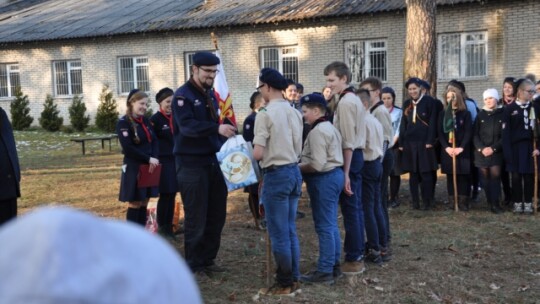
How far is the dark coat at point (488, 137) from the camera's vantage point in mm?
8969

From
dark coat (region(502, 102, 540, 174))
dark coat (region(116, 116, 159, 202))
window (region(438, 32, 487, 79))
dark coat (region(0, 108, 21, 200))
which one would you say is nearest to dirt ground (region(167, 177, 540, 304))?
dark coat (region(502, 102, 540, 174))

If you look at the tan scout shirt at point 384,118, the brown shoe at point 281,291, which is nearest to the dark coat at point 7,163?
the brown shoe at point 281,291

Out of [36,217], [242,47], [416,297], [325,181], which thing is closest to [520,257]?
[416,297]

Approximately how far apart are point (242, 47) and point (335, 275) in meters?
17.9

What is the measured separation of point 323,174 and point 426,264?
5.54 ft

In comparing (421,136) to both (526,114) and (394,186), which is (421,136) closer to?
(394,186)

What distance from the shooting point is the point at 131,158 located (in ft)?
22.2

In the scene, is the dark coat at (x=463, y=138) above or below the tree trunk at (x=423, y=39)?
below

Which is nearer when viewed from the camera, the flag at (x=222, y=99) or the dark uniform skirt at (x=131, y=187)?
the flag at (x=222, y=99)

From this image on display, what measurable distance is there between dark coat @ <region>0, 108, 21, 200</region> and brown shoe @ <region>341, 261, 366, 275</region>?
3.03 m

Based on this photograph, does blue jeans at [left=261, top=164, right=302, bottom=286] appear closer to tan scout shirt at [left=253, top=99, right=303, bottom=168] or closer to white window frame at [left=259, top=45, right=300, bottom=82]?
tan scout shirt at [left=253, top=99, right=303, bottom=168]

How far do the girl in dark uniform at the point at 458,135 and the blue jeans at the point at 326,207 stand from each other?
13.8 ft

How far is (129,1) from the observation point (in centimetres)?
2966

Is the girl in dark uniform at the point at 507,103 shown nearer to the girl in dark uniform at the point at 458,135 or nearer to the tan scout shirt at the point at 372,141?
the girl in dark uniform at the point at 458,135
